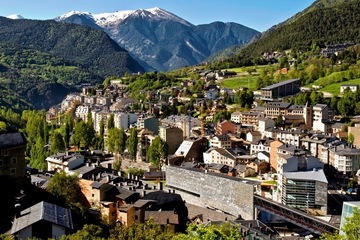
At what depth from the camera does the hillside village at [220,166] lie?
99.3ft

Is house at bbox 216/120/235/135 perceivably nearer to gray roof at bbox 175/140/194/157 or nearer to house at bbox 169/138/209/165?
house at bbox 169/138/209/165

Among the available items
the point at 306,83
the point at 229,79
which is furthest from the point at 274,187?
the point at 229,79

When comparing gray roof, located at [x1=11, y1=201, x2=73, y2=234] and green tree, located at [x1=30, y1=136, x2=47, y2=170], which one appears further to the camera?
green tree, located at [x1=30, y1=136, x2=47, y2=170]

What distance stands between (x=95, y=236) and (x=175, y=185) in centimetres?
1882

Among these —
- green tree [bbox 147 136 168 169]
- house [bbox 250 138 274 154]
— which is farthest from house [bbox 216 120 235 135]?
green tree [bbox 147 136 168 169]

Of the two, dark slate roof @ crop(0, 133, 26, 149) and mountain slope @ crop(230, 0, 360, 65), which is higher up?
mountain slope @ crop(230, 0, 360, 65)

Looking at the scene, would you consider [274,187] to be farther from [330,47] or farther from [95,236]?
[330,47]

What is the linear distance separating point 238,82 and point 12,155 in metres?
60.2

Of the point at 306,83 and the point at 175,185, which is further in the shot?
the point at 306,83

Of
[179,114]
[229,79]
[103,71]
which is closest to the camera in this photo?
[179,114]

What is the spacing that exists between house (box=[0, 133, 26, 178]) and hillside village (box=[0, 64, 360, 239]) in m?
0.05

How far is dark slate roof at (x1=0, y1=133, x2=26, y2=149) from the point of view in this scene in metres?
26.0

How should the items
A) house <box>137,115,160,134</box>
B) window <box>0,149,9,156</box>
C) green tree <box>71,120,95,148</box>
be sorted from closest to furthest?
window <box>0,149,9,156</box> < green tree <box>71,120,95,148</box> < house <box>137,115,160,134</box>

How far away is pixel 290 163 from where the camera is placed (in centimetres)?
3572
